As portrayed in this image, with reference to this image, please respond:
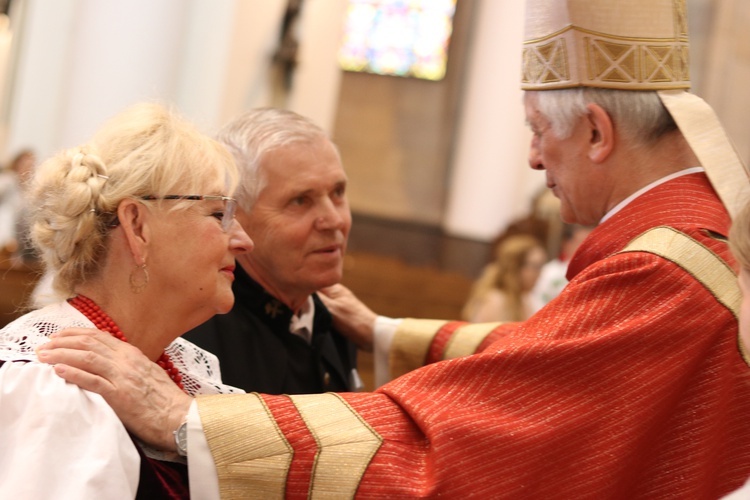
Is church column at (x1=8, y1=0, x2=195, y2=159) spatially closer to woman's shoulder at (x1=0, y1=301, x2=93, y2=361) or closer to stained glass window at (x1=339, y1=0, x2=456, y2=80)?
woman's shoulder at (x1=0, y1=301, x2=93, y2=361)

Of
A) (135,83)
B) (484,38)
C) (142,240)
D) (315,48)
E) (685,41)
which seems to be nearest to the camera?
(142,240)

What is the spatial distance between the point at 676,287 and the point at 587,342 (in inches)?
10.1

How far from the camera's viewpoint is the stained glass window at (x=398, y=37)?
58.4ft

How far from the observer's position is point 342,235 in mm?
3174

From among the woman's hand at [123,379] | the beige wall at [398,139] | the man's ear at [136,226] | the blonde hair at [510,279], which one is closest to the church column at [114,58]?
the blonde hair at [510,279]

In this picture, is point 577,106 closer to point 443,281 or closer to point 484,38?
point 443,281

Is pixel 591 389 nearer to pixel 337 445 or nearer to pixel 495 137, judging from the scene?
pixel 337 445

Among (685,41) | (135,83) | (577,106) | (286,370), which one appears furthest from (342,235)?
(135,83)

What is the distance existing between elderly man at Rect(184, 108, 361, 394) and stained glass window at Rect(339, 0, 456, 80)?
15.0 m

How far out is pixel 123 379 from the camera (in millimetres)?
2074

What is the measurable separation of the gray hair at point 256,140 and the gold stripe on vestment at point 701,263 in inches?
43.7

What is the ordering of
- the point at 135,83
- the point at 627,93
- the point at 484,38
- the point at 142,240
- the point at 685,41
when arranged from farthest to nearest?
the point at 484,38 → the point at 135,83 → the point at 685,41 → the point at 627,93 → the point at 142,240

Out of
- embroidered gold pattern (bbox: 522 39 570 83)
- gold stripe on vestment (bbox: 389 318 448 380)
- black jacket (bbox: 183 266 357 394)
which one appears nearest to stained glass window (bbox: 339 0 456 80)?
gold stripe on vestment (bbox: 389 318 448 380)

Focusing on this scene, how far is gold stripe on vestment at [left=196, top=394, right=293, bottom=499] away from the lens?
6.86ft
